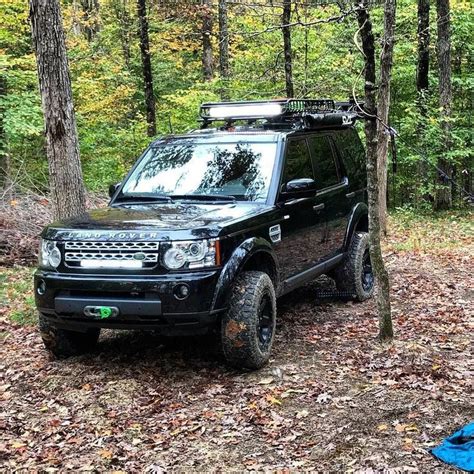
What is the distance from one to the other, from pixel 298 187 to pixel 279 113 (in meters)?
1.22

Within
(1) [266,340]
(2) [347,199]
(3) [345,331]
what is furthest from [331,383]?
(2) [347,199]

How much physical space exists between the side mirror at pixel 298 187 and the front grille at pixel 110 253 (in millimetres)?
1677

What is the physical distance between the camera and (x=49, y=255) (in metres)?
5.10

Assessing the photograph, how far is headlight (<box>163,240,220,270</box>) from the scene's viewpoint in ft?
15.5

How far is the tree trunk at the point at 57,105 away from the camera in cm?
719

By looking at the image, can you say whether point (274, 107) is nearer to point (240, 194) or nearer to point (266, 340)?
point (240, 194)

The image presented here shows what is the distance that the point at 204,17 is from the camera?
67.3ft

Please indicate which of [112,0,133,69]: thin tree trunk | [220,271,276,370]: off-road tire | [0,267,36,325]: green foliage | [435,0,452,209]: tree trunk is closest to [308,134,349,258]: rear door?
[220,271,276,370]: off-road tire

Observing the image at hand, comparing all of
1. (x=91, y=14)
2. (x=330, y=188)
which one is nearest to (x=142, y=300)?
(x=330, y=188)

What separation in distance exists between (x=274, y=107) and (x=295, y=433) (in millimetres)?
3780

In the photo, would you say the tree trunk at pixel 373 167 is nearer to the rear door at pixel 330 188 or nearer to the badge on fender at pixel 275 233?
the badge on fender at pixel 275 233

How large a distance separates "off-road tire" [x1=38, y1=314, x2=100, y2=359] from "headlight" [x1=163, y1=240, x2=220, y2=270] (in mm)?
1200

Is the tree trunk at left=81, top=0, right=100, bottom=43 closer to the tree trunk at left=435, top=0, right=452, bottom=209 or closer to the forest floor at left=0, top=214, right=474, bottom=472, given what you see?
the tree trunk at left=435, top=0, right=452, bottom=209

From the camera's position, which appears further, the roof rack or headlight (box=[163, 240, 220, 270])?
the roof rack
